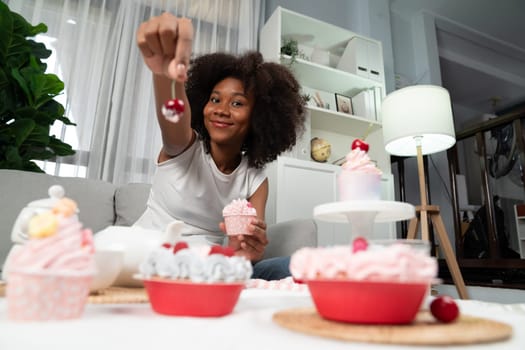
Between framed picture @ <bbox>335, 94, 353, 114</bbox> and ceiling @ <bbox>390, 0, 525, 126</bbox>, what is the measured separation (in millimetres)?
1488

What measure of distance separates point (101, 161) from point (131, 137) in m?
0.25

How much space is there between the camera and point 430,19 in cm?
409

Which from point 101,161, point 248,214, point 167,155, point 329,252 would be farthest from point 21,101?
point 329,252

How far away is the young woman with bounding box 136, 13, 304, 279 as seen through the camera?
1284 mm

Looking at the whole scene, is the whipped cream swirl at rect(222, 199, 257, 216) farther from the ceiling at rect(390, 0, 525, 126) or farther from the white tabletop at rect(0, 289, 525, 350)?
the ceiling at rect(390, 0, 525, 126)

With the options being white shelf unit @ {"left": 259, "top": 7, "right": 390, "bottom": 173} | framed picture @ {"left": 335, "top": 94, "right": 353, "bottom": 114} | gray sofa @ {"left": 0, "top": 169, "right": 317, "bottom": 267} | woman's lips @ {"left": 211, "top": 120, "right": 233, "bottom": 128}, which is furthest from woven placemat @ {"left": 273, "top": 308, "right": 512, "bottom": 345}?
framed picture @ {"left": 335, "top": 94, "right": 353, "bottom": 114}

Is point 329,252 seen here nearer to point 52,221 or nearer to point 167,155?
point 52,221

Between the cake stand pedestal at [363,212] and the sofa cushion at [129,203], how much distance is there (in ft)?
4.54

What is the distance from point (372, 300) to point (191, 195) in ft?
3.43

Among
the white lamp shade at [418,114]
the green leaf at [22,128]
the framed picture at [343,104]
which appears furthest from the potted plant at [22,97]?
the framed picture at [343,104]

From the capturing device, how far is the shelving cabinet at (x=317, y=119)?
7.82ft

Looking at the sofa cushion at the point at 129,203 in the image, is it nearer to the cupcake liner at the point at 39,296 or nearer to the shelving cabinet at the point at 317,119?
the shelving cabinet at the point at 317,119

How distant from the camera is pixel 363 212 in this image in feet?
1.83

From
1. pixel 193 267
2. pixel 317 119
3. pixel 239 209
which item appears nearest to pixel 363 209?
pixel 193 267
